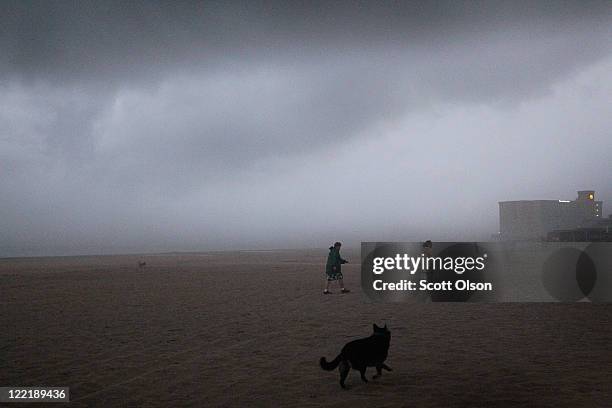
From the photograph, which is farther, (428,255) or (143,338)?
(428,255)

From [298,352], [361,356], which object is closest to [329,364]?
[361,356]

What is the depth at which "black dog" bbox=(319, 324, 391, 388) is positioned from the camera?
689 centimetres

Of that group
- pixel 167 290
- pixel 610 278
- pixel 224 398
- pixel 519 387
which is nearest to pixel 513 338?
pixel 519 387

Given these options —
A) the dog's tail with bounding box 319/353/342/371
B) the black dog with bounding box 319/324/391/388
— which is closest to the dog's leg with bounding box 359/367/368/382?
the black dog with bounding box 319/324/391/388

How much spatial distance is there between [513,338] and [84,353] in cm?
954

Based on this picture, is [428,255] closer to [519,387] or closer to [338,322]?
[338,322]

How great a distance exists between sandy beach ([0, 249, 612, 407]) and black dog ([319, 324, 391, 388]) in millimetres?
301

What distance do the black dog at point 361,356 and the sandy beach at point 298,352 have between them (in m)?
0.30

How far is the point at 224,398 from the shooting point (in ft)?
21.4

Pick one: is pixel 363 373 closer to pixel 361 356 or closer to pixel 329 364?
pixel 361 356

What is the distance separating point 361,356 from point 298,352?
252 cm

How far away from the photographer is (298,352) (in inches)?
363

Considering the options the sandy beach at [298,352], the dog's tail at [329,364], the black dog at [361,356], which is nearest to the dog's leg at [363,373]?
the black dog at [361,356]

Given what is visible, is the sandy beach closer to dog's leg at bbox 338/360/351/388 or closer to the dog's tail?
dog's leg at bbox 338/360/351/388
